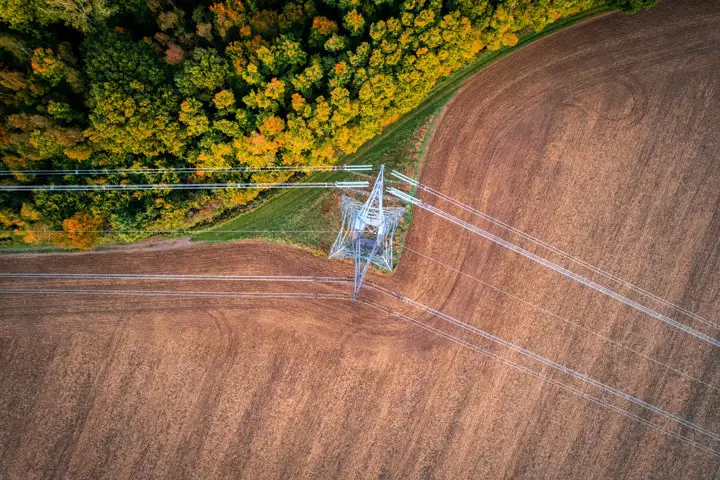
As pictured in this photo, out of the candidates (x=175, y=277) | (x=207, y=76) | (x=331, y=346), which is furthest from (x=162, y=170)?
(x=331, y=346)

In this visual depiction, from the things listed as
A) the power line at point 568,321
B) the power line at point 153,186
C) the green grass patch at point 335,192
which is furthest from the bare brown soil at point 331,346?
the power line at point 153,186

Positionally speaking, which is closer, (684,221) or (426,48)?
(426,48)

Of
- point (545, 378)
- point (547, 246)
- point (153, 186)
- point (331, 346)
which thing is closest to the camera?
point (153, 186)

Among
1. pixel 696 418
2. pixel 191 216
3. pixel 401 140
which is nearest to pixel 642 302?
pixel 696 418

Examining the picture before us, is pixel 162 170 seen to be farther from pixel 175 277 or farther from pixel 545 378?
pixel 545 378

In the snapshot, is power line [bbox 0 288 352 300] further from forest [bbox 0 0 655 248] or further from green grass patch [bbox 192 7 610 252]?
forest [bbox 0 0 655 248]

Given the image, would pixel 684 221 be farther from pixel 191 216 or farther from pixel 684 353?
pixel 191 216
